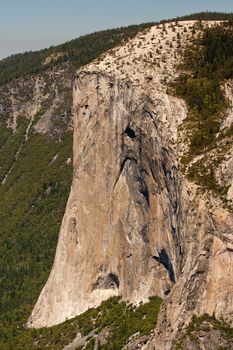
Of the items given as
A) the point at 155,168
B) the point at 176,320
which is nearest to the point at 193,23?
the point at 155,168

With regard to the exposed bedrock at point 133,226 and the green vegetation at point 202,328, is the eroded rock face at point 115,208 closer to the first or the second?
the exposed bedrock at point 133,226

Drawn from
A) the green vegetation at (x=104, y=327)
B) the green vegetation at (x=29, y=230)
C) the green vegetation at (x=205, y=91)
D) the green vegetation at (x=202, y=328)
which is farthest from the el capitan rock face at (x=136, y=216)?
the green vegetation at (x=29, y=230)

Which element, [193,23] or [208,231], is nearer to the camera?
[208,231]

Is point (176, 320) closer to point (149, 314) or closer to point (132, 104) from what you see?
point (149, 314)

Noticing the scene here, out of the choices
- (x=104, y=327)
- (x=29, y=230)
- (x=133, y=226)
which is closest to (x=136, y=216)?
(x=133, y=226)

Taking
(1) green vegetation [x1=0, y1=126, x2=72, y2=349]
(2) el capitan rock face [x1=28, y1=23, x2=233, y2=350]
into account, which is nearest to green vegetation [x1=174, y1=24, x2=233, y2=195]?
(2) el capitan rock face [x1=28, y1=23, x2=233, y2=350]

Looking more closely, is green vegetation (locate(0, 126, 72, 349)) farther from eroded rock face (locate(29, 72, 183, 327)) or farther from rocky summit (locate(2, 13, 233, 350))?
rocky summit (locate(2, 13, 233, 350))

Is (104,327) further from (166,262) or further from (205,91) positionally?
(205,91)
